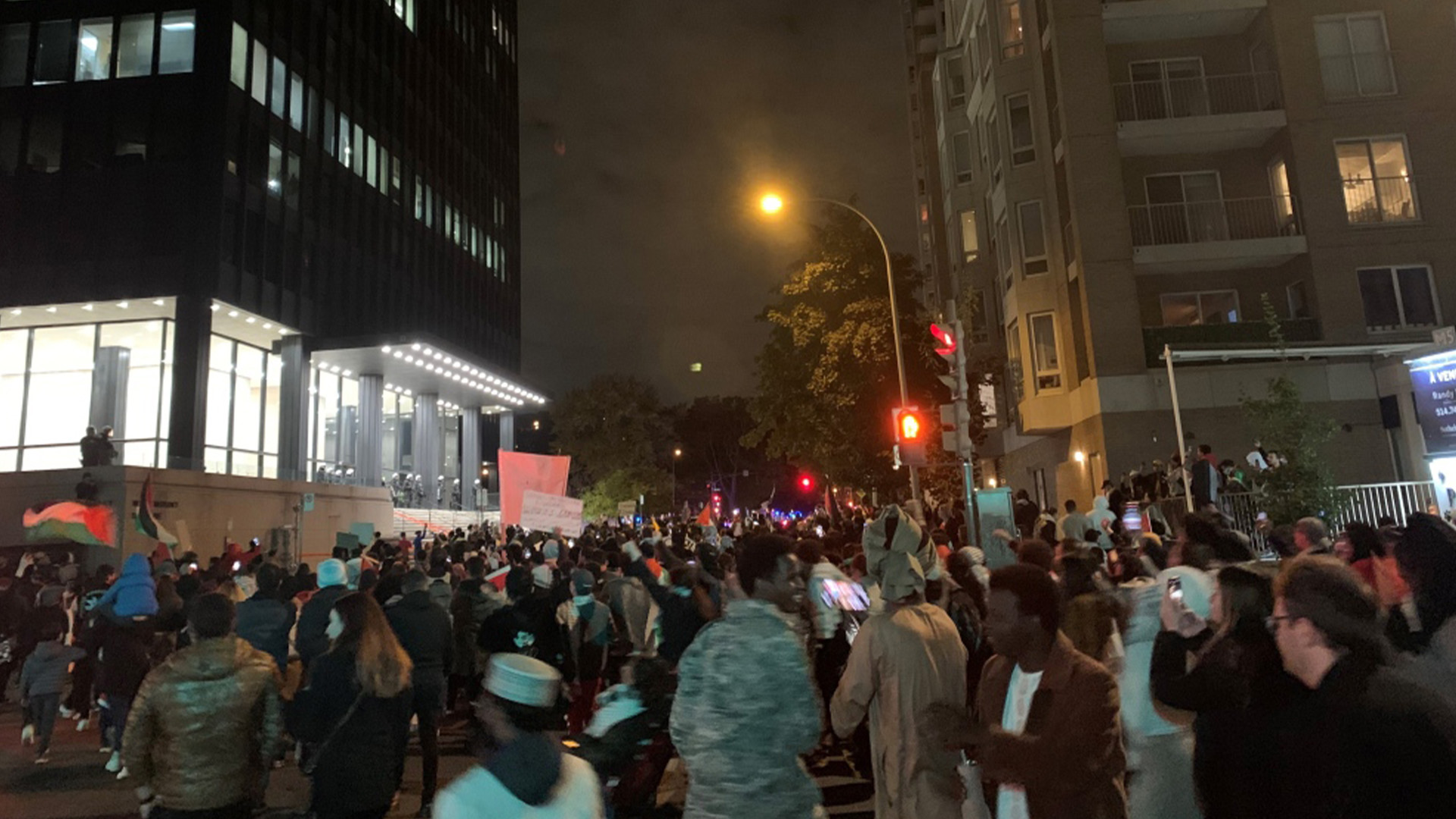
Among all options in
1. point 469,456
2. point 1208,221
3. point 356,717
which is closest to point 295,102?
point 469,456

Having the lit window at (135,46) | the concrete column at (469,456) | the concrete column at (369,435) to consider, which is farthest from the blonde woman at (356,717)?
the concrete column at (469,456)

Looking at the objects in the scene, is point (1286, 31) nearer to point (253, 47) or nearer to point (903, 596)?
point (903, 596)

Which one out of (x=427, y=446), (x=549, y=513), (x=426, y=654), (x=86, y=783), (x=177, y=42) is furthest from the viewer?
(x=427, y=446)

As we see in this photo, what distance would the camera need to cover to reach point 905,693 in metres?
4.11

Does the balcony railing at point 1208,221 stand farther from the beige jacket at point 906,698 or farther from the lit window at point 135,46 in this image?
the lit window at point 135,46

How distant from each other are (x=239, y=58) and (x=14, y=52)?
7196 mm

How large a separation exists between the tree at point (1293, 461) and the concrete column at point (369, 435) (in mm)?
32919

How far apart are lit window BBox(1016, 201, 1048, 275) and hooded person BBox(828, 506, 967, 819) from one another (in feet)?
74.6

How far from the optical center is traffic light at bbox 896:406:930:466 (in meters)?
13.7

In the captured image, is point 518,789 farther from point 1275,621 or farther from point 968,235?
point 968,235

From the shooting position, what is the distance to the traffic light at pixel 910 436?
44.8 feet

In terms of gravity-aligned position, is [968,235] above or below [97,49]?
below

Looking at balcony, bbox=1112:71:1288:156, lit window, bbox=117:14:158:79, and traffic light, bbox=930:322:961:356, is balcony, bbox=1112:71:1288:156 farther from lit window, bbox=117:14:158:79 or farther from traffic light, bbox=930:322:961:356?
lit window, bbox=117:14:158:79

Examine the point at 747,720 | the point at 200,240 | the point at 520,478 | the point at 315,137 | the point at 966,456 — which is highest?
the point at 315,137
